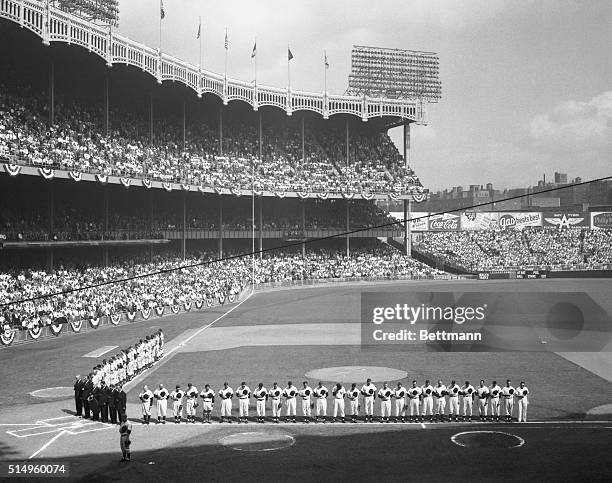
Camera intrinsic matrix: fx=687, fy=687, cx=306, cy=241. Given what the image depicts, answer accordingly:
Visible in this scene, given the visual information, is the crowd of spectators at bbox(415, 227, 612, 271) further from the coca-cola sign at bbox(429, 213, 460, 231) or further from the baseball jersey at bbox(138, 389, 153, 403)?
the baseball jersey at bbox(138, 389, 153, 403)

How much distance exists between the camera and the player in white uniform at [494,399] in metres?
21.1

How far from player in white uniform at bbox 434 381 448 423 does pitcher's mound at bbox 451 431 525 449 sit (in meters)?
1.60

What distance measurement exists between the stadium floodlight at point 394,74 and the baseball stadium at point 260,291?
292 mm

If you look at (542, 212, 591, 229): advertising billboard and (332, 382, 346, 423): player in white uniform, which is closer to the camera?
(332, 382, 346, 423): player in white uniform

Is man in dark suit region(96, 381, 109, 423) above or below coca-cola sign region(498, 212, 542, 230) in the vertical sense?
below

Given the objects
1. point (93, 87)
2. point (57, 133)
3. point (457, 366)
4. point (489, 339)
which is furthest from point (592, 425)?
point (93, 87)

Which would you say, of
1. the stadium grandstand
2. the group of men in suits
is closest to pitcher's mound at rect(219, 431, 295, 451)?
the group of men in suits

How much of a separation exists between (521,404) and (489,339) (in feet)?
50.8

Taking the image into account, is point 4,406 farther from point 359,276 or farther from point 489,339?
point 359,276

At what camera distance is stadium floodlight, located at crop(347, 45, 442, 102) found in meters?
89.4

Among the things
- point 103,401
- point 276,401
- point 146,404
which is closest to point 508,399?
point 276,401

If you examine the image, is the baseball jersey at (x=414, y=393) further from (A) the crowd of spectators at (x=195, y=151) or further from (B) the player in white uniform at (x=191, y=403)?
(A) the crowd of spectators at (x=195, y=151)

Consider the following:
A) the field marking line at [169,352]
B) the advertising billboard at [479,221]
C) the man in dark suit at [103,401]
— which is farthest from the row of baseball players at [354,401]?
the advertising billboard at [479,221]

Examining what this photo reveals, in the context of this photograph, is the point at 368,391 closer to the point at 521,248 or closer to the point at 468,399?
the point at 468,399
